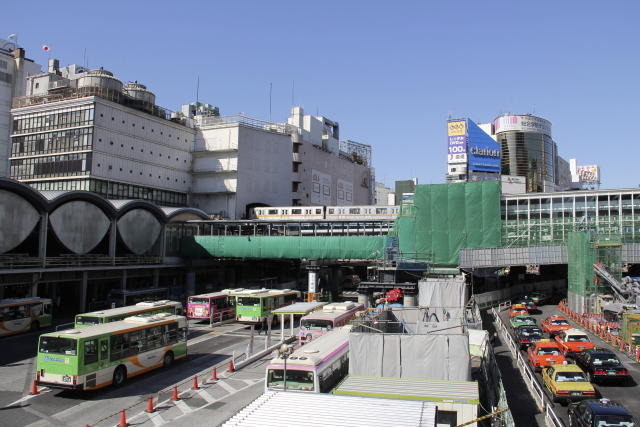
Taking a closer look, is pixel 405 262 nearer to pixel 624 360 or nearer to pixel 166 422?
pixel 624 360

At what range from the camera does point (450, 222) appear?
53531 mm

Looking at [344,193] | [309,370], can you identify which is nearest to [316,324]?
[309,370]

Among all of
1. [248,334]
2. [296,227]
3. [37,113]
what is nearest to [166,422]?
[248,334]

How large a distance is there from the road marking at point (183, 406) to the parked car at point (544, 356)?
15817 millimetres

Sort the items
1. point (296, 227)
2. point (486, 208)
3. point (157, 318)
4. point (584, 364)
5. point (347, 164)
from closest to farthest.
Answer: point (584, 364) < point (157, 318) < point (486, 208) < point (296, 227) < point (347, 164)

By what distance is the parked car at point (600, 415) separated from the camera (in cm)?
1524

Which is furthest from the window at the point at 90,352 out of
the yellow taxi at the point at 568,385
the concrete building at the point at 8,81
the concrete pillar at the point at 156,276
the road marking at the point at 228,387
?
the concrete building at the point at 8,81

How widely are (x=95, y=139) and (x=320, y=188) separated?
44.5 metres

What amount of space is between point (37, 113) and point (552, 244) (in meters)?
65.2

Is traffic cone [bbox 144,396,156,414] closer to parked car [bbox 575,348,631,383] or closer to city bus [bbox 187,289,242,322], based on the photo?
parked car [bbox 575,348,631,383]

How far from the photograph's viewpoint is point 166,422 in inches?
720

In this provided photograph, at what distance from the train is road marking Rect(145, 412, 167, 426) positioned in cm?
4936

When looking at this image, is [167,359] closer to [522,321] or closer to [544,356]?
[544,356]

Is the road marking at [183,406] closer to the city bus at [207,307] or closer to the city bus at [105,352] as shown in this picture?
Answer: the city bus at [105,352]
